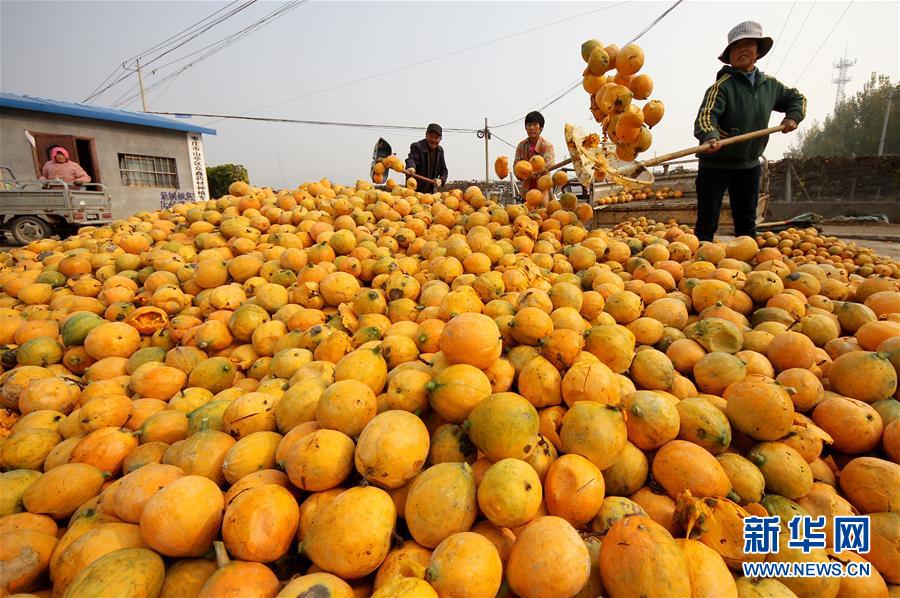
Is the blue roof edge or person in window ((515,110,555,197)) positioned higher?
the blue roof edge

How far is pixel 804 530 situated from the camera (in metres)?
1.67

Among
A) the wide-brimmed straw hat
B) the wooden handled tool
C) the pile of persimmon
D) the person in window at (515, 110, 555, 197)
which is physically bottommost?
the pile of persimmon

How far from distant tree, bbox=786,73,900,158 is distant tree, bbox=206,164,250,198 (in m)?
50.3

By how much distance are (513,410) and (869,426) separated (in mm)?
1827

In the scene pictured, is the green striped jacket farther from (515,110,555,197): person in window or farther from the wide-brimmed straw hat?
(515,110,555,197): person in window

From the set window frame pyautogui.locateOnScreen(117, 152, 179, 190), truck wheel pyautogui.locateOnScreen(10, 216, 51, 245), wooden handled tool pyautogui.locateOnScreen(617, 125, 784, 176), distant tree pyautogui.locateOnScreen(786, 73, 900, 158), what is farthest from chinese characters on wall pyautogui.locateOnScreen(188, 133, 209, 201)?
distant tree pyautogui.locateOnScreen(786, 73, 900, 158)

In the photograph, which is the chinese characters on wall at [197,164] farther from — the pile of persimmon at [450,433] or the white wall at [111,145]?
the pile of persimmon at [450,433]

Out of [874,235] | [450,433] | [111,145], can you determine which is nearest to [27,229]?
[111,145]

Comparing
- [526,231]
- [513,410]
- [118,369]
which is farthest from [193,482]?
[526,231]

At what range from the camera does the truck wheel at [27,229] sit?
1176 cm

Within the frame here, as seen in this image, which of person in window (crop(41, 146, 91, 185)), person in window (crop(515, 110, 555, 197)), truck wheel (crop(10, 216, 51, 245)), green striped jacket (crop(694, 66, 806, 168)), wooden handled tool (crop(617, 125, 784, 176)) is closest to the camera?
wooden handled tool (crop(617, 125, 784, 176))

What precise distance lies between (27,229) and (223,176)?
60.2 ft

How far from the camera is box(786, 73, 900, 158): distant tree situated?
33625mm

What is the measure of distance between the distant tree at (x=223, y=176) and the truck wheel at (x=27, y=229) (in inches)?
690
